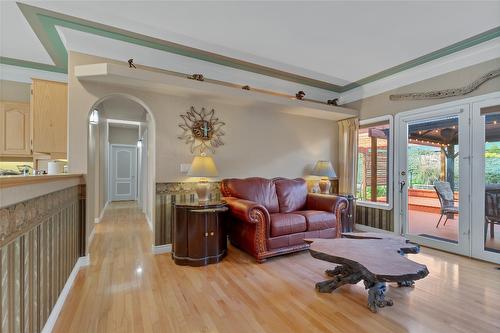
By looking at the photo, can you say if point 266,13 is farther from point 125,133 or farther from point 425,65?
point 125,133

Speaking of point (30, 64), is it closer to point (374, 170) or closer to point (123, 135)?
point (123, 135)

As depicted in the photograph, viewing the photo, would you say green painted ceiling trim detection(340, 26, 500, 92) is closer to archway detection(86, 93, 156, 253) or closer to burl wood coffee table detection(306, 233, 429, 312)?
burl wood coffee table detection(306, 233, 429, 312)

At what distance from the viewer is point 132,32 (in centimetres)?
275

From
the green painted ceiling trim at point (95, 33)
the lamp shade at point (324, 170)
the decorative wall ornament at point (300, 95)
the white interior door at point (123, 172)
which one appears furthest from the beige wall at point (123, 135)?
the lamp shade at point (324, 170)

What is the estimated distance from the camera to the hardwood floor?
1.79 m

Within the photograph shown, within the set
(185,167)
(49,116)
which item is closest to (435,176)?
(185,167)

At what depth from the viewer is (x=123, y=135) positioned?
833 centimetres

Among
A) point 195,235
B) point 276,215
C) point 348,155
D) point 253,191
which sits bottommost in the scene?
point 195,235

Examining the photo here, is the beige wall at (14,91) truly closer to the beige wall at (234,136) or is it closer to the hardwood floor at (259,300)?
the beige wall at (234,136)

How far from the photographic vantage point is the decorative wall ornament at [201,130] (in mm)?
3621

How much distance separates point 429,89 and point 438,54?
54cm

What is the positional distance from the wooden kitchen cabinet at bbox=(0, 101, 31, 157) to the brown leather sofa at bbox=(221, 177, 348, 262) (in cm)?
307

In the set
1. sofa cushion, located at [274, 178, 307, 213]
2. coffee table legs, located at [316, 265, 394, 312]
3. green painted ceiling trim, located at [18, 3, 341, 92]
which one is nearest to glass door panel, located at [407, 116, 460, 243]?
sofa cushion, located at [274, 178, 307, 213]

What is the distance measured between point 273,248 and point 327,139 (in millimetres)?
2829
